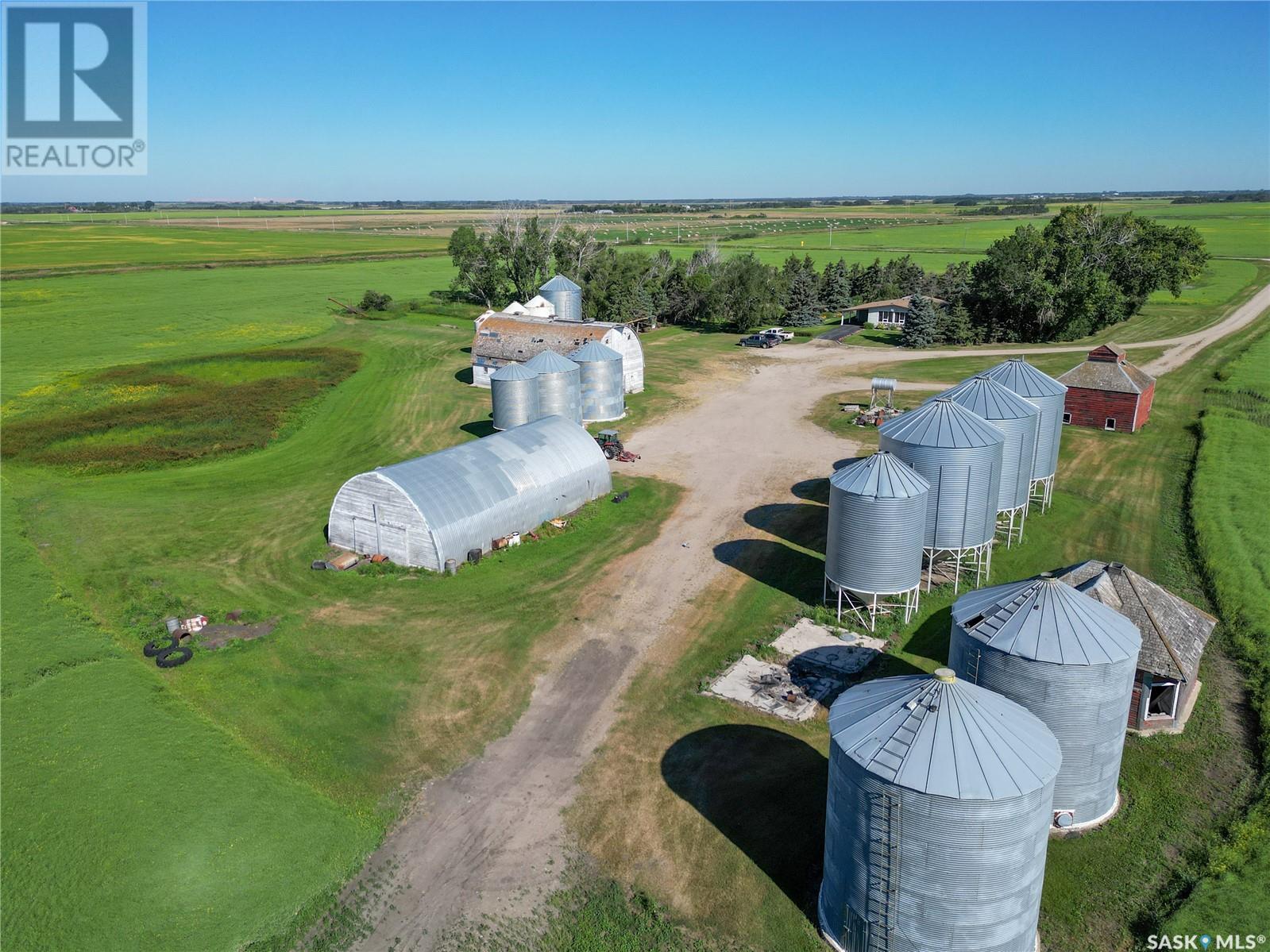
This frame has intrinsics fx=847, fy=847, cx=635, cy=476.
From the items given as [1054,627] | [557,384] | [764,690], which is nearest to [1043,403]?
[764,690]

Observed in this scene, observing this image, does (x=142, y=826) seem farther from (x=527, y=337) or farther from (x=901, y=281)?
(x=901, y=281)

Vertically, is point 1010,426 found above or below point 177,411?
above

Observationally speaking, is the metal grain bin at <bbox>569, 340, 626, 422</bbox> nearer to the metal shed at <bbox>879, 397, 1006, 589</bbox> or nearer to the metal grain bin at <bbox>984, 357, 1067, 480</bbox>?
the metal grain bin at <bbox>984, 357, 1067, 480</bbox>

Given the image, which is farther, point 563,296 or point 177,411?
point 563,296

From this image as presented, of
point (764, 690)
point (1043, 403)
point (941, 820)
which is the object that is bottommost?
point (764, 690)

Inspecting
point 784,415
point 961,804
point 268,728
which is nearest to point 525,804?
point 268,728

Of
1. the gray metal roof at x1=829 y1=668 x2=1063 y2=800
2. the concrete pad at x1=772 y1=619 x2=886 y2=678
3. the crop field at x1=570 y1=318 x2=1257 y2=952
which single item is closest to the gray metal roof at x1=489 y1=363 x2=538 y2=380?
the crop field at x1=570 y1=318 x2=1257 y2=952

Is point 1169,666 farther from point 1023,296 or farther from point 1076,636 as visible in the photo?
point 1023,296
